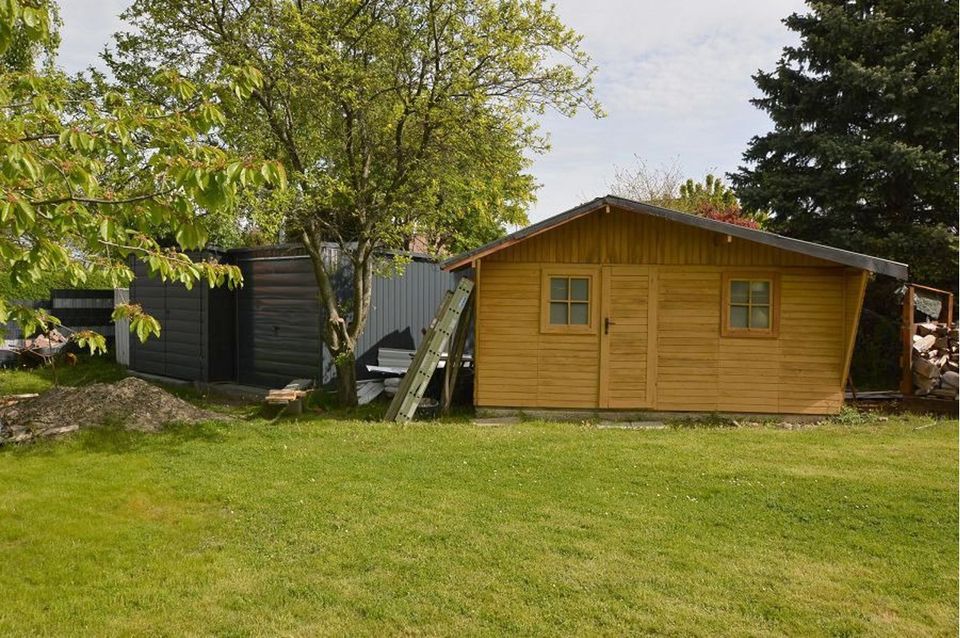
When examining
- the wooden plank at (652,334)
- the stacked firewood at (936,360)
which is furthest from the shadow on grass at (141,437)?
the stacked firewood at (936,360)

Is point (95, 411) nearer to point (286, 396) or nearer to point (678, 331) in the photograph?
point (286, 396)

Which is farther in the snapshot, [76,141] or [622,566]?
[622,566]

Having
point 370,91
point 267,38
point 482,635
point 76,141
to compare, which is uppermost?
point 267,38

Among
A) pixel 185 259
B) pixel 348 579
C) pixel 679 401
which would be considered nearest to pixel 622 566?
pixel 348 579

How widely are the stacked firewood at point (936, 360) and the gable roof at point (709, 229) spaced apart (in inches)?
91.9

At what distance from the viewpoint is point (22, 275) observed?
2.85 metres

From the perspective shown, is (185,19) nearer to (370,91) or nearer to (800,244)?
(370,91)

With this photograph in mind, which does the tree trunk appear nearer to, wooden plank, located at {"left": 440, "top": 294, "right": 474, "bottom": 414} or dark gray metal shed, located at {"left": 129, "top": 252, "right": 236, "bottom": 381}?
wooden plank, located at {"left": 440, "top": 294, "right": 474, "bottom": 414}

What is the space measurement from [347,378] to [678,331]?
16.3 feet

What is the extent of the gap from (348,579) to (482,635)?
3.36 feet

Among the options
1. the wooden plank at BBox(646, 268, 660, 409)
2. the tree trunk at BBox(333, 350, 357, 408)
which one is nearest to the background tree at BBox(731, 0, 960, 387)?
the wooden plank at BBox(646, 268, 660, 409)

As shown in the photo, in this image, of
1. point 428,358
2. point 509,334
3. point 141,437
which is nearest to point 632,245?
point 509,334

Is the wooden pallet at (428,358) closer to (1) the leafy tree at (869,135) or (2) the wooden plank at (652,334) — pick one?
(2) the wooden plank at (652,334)

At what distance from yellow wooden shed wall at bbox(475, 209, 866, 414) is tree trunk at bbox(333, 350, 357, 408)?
2.09m
